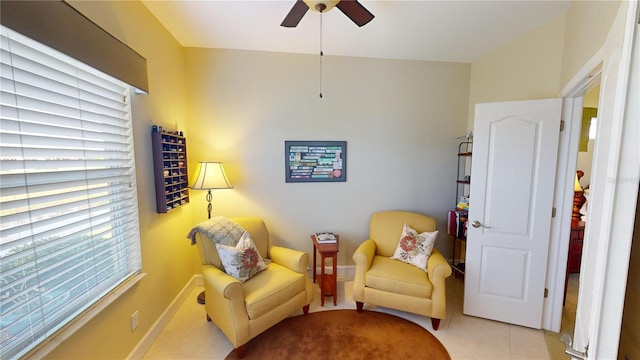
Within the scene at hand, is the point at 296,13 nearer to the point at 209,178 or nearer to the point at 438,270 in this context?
the point at 209,178

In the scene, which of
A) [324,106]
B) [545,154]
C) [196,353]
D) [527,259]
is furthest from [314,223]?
[545,154]

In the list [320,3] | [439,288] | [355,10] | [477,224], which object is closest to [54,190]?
[320,3]

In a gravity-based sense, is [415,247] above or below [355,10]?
below

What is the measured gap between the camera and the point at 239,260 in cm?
195

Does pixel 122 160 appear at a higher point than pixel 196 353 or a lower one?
higher

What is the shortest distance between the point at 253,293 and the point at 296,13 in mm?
2062

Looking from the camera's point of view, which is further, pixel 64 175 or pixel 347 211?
pixel 347 211

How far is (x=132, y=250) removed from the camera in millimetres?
1721

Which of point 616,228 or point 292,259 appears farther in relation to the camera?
point 292,259

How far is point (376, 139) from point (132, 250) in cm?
254

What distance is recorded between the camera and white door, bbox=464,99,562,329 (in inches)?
A: 77.2

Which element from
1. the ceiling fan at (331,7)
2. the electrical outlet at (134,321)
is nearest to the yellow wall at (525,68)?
the ceiling fan at (331,7)

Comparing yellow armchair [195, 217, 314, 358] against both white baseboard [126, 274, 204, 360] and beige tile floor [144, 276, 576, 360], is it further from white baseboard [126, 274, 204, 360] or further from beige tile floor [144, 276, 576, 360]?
white baseboard [126, 274, 204, 360]

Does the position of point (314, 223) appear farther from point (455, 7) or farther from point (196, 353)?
point (455, 7)
